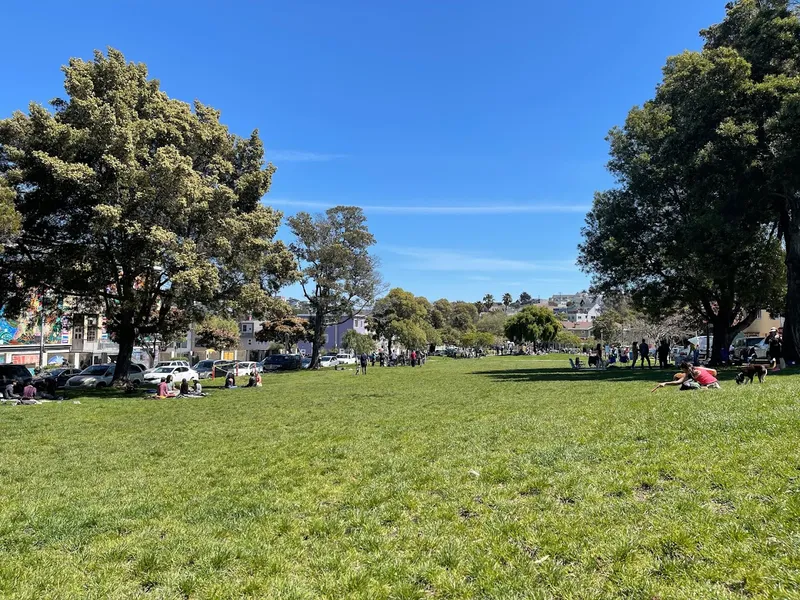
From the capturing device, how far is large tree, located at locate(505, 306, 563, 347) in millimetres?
90750

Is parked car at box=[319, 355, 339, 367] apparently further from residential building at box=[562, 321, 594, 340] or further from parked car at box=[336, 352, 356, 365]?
residential building at box=[562, 321, 594, 340]

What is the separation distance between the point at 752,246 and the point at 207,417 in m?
24.3

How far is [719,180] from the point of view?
2294 cm

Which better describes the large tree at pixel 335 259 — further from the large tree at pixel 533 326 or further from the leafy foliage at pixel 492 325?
the leafy foliage at pixel 492 325

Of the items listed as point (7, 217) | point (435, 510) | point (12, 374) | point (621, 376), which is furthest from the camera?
point (12, 374)

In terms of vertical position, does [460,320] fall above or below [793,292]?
above

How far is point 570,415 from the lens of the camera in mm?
11102

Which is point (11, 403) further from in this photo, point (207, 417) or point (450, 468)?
point (450, 468)

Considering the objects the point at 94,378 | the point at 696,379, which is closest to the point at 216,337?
the point at 94,378

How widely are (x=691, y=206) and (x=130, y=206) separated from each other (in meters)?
24.8

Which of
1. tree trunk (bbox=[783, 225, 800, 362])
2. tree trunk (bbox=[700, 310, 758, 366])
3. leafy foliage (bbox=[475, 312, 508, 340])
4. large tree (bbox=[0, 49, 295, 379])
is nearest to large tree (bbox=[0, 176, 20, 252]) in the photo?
large tree (bbox=[0, 49, 295, 379])

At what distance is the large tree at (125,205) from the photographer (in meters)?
21.0

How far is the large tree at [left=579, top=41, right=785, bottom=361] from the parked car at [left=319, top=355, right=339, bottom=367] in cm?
3200

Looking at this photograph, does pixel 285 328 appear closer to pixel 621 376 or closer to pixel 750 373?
pixel 621 376
